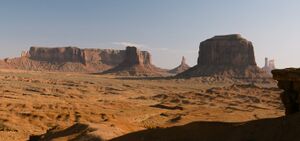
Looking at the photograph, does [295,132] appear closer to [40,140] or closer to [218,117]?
[40,140]

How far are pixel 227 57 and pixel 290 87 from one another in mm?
108288

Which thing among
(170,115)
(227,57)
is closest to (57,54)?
(227,57)

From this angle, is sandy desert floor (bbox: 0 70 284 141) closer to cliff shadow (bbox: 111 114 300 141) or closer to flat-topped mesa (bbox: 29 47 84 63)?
cliff shadow (bbox: 111 114 300 141)

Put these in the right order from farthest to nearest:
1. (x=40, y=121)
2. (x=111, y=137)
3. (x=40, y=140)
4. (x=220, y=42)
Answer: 1. (x=220, y=42)
2. (x=40, y=121)
3. (x=40, y=140)
4. (x=111, y=137)

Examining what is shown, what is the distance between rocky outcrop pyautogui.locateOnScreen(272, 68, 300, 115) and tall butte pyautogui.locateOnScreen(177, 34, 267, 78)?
332ft

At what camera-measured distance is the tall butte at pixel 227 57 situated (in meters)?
122

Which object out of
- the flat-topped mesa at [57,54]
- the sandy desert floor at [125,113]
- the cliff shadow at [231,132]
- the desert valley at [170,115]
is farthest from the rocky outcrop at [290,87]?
the flat-topped mesa at [57,54]

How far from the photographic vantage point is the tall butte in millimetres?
122494

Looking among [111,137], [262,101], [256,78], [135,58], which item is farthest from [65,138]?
[135,58]

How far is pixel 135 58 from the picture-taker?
169 meters

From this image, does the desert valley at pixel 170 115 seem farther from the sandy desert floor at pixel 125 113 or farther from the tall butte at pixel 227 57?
the tall butte at pixel 227 57

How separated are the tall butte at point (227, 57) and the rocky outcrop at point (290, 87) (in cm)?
10123

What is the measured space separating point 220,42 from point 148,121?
313ft

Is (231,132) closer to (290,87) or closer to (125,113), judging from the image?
(290,87)
